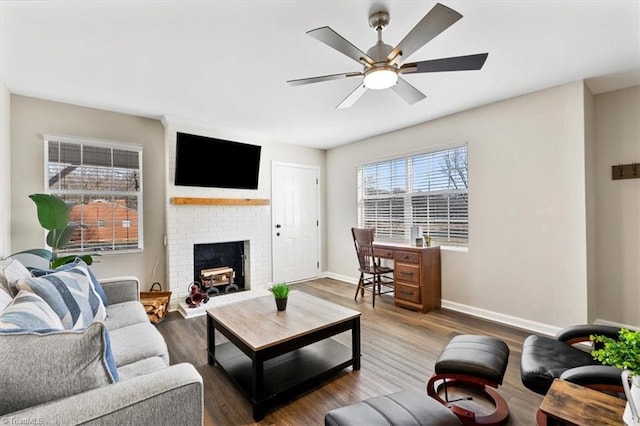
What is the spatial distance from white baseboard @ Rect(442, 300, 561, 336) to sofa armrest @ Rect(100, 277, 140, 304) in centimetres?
357

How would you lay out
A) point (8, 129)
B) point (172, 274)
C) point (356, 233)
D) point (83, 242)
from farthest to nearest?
point (356, 233)
point (172, 274)
point (83, 242)
point (8, 129)

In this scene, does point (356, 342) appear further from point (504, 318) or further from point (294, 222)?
point (294, 222)

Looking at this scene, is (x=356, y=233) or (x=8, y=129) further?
(x=356, y=233)

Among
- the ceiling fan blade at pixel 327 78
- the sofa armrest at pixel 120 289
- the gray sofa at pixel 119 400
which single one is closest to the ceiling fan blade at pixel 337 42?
the ceiling fan blade at pixel 327 78

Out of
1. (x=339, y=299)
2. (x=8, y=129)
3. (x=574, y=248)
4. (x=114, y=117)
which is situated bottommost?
(x=339, y=299)

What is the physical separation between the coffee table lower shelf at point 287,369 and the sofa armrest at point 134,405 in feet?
3.04

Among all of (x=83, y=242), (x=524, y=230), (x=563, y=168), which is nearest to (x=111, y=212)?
(x=83, y=242)

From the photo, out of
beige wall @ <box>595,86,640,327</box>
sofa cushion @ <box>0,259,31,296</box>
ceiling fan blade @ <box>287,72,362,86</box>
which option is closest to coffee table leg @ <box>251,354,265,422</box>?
sofa cushion @ <box>0,259,31,296</box>

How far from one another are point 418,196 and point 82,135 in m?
4.35

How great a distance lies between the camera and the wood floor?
6.15ft

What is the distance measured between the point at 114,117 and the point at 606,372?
194 inches

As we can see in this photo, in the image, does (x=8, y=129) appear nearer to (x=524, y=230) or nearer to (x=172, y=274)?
(x=172, y=274)

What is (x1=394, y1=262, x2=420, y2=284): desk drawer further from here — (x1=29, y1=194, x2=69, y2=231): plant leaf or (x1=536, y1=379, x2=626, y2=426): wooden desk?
(x1=29, y1=194, x2=69, y2=231): plant leaf

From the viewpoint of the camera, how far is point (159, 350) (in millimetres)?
1758
